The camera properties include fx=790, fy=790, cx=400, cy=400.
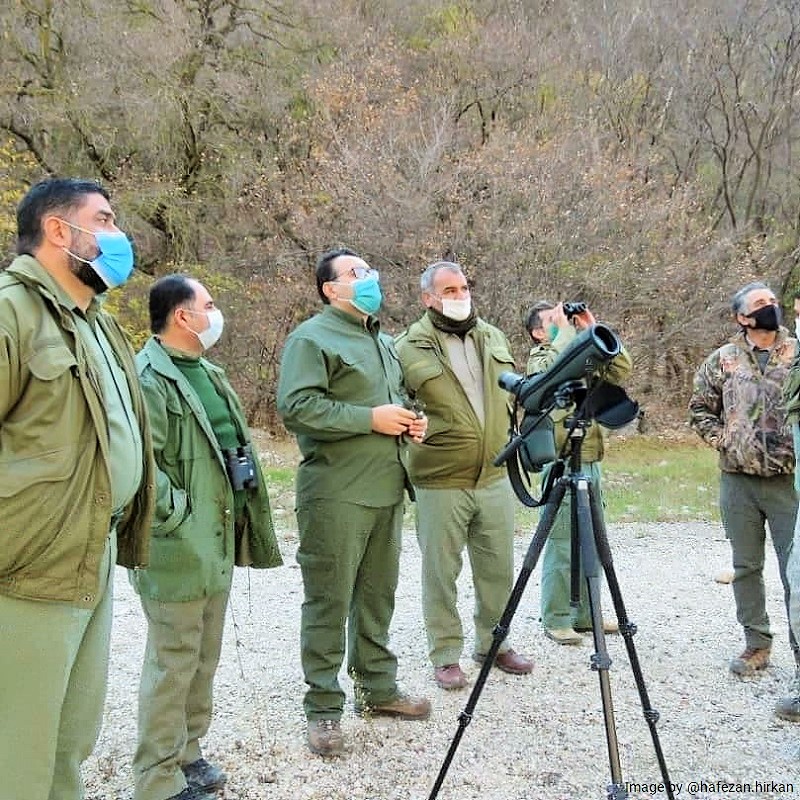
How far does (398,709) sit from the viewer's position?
379 centimetres

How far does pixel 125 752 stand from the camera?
11.6ft

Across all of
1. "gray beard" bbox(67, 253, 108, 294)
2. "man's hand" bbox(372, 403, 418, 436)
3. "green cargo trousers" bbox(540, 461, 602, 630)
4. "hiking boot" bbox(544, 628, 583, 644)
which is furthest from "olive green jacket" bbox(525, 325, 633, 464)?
"gray beard" bbox(67, 253, 108, 294)

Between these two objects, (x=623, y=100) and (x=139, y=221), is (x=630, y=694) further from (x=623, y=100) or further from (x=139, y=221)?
(x=623, y=100)

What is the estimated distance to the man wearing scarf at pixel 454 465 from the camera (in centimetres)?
420

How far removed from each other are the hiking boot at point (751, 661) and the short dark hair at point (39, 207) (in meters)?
3.98

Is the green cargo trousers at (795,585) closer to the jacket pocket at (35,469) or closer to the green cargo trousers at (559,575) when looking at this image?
the green cargo trousers at (559,575)

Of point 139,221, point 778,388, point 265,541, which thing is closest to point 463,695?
point 265,541

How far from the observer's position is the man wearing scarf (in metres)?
4.20

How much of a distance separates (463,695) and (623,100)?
53.0ft

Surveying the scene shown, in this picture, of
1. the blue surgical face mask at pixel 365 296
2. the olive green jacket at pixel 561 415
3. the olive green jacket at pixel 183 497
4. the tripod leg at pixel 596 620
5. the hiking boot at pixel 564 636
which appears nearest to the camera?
the tripod leg at pixel 596 620

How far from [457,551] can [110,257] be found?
249 centimetres

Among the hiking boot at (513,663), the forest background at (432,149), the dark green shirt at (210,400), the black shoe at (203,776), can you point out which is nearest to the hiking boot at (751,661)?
the hiking boot at (513,663)

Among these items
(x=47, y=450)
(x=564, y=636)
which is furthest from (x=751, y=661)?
(x=47, y=450)

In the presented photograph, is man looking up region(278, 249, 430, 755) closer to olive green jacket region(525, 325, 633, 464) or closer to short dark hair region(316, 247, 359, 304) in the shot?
short dark hair region(316, 247, 359, 304)
